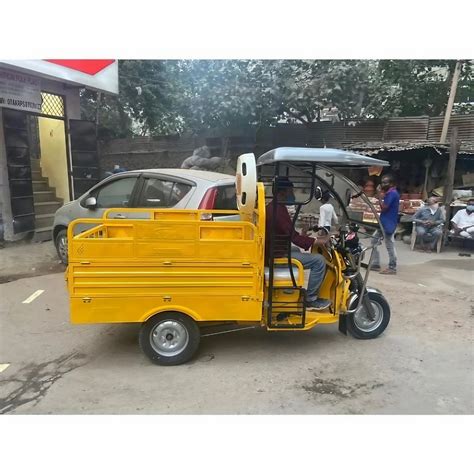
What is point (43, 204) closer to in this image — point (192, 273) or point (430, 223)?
point (192, 273)

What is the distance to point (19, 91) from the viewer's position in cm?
779

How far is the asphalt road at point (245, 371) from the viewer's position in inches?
120

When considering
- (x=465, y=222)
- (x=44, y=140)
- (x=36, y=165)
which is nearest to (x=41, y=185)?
(x=36, y=165)

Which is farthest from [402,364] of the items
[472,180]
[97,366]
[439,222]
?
[472,180]

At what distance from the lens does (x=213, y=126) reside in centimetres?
1261

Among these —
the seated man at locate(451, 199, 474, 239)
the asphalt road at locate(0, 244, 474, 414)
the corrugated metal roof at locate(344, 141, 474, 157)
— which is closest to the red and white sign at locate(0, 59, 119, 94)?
the asphalt road at locate(0, 244, 474, 414)

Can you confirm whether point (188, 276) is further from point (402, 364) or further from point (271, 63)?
point (271, 63)

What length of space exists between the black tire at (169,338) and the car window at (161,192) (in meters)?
2.06

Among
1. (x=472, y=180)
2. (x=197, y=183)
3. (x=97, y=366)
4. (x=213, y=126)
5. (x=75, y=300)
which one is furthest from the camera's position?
(x=213, y=126)

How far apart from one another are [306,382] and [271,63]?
31.3 feet

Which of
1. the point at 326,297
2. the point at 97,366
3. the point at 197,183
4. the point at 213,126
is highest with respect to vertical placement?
the point at 213,126

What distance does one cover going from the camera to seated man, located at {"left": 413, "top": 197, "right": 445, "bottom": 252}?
8.41 meters

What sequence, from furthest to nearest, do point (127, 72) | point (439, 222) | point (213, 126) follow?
point (213, 126)
point (127, 72)
point (439, 222)

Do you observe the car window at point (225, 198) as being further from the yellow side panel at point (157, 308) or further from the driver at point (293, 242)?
the yellow side panel at point (157, 308)
